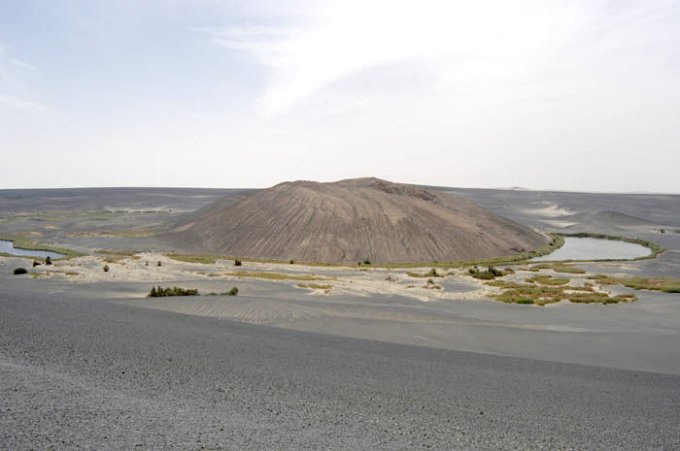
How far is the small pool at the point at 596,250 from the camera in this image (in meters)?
69.0

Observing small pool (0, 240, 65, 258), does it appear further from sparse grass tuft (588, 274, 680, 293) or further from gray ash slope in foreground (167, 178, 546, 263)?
sparse grass tuft (588, 274, 680, 293)

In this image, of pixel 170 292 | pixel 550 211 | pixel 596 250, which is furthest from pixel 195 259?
pixel 550 211

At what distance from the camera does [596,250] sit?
78.7m

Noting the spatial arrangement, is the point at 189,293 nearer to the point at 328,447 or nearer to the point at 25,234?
the point at 328,447

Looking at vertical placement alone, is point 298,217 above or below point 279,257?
above

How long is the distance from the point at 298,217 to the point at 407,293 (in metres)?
33.6

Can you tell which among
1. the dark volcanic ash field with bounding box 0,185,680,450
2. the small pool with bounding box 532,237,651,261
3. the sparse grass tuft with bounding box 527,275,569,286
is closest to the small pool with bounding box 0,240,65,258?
the dark volcanic ash field with bounding box 0,185,680,450

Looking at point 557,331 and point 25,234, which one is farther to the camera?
point 25,234

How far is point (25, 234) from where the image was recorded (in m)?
88.9

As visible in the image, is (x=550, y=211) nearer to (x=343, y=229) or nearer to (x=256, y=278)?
(x=343, y=229)

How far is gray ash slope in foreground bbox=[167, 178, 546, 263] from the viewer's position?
62.9 metres

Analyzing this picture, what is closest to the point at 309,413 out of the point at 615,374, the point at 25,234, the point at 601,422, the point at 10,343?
the point at 601,422

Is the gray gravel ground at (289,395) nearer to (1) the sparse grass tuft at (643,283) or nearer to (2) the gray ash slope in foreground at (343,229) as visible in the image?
(1) the sparse grass tuft at (643,283)

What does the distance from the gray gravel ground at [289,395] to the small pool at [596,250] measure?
53490mm
